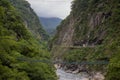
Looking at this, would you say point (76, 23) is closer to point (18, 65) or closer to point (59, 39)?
point (59, 39)

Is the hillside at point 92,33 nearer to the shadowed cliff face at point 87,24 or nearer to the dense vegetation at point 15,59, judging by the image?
the shadowed cliff face at point 87,24

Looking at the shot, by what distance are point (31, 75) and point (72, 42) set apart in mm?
71269

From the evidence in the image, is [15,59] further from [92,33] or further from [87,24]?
[87,24]

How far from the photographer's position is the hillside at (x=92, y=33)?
77.7 meters

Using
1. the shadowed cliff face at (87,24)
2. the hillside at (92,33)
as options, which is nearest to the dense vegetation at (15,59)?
the hillside at (92,33)

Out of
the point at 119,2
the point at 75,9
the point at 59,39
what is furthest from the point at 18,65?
the point at 59,39

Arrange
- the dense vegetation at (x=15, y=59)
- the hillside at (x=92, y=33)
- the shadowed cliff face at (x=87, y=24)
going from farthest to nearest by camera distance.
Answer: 1. the shadowed cliff face at (x=87, y=24)
2. the hillside at (x=92, y=33)
3. the dense vegetation at (x=15, y=59)

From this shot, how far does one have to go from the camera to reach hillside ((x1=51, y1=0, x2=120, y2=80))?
255ft

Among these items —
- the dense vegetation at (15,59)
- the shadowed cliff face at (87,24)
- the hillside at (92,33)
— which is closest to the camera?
the dense vegetation at (15,59)

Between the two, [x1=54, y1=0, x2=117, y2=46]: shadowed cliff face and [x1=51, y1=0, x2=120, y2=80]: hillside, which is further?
[x1=54, y1=0, x2=117, y2=46]: shadowed cliff face

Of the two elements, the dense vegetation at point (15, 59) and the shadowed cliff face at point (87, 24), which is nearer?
the dense vegetation at point (15, 59)

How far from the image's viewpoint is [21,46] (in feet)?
150

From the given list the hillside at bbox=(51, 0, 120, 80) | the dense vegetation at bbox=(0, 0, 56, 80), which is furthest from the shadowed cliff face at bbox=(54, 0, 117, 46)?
the dense vegetation at bbox=(0, 0, 56, 80)

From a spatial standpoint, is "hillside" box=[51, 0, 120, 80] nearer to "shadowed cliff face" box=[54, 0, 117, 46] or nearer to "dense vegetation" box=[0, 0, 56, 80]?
"shadowed cliff face" box=[54, 0, 117, 46]
